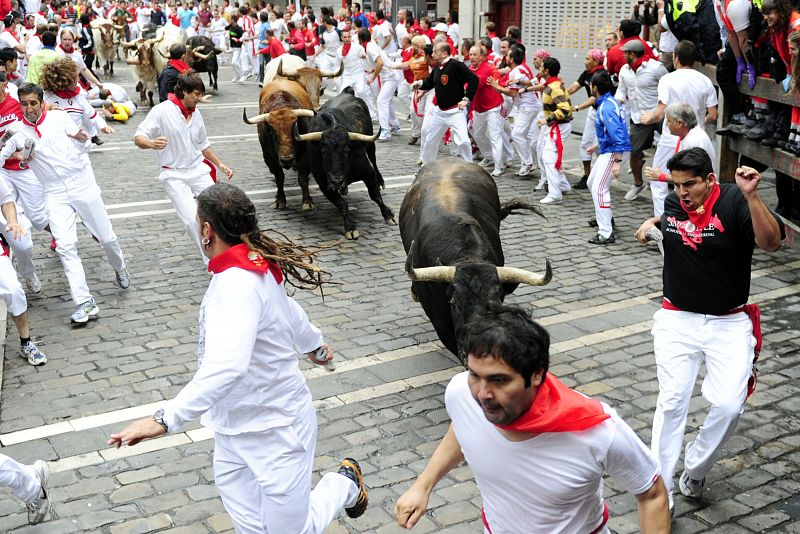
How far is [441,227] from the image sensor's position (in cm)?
750

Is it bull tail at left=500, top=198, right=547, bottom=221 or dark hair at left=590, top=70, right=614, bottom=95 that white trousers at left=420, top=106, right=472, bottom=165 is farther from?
bull tail at left=500, top=198, right=547, bottom=221

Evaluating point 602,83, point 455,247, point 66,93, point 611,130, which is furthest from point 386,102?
point 455,247

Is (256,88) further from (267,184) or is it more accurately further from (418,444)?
(418,444)

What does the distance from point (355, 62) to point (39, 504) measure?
15.1 meters

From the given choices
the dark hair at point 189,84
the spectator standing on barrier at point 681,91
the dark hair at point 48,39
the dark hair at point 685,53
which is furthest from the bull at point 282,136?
the dark hair at point 48,39

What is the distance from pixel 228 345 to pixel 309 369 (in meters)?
3.72

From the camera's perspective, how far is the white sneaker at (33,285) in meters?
9.24

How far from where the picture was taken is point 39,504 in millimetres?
5125

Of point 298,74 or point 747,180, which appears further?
point 298,74

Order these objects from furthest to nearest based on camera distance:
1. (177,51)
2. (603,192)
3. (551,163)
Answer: (177,51)
(551,163)
(603,192)

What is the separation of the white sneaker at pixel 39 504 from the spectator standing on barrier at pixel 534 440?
307 cm

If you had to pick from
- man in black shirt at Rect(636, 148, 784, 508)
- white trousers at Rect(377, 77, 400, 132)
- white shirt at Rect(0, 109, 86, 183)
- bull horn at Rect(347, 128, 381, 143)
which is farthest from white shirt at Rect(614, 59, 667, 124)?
man in black shirt at Rect(636, 148, 784, 508)

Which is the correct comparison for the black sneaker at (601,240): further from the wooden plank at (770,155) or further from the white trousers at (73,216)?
the white trousers at (73,216)

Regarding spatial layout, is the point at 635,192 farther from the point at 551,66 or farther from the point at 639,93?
the point at 551,66
